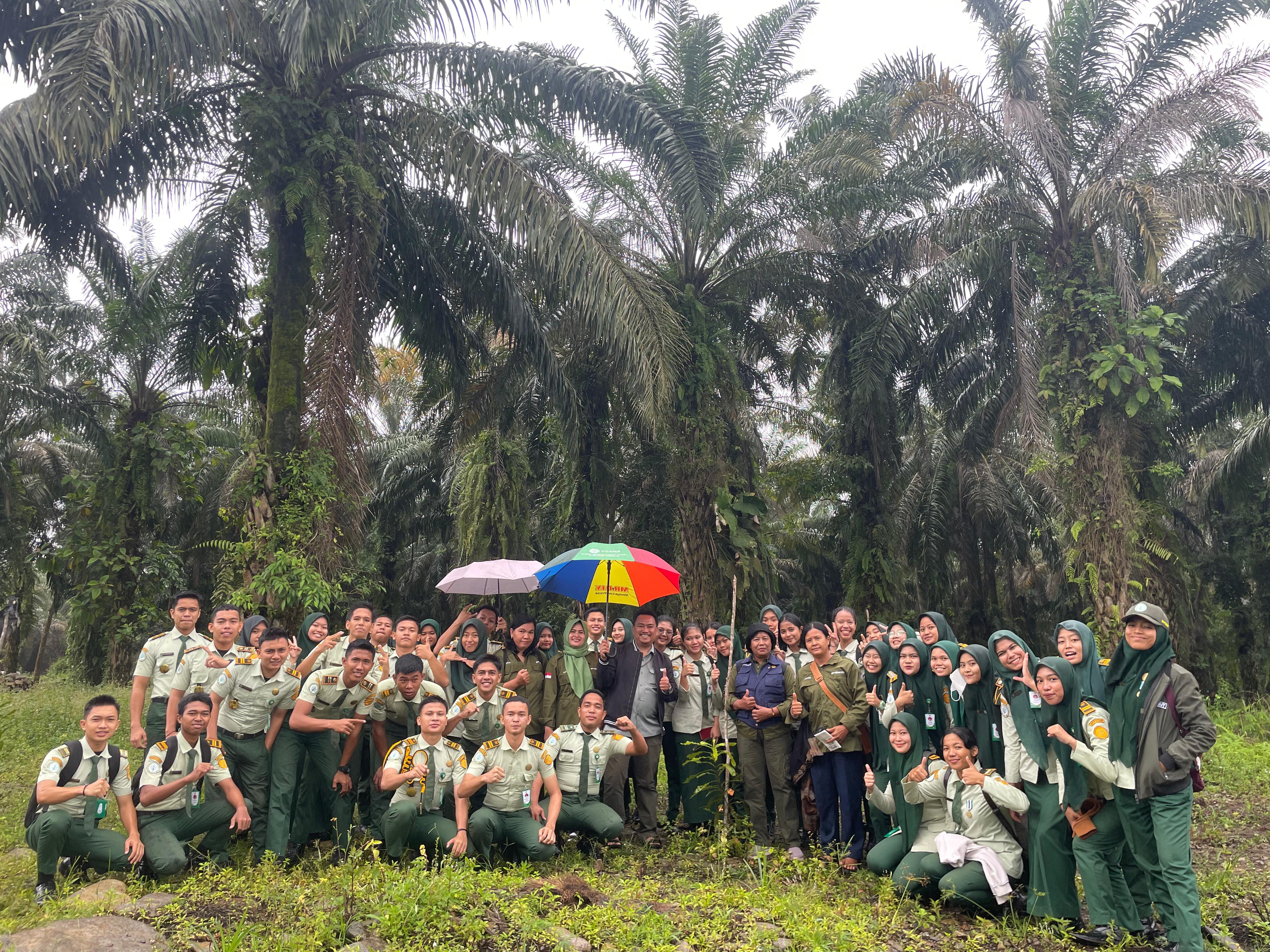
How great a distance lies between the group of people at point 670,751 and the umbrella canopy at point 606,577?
10.6 inches

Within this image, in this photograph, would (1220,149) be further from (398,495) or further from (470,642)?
(398,495)

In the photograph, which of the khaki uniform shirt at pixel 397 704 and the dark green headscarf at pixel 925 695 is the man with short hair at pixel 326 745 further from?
the dark green headscarf at pixel 925 695

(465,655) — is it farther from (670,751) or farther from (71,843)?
(71,843)

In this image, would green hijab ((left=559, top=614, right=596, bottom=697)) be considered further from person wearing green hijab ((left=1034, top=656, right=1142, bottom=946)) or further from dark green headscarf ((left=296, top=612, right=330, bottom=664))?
person wearing green hijab ((left=1034, top=656, right=1142, bottom=946))

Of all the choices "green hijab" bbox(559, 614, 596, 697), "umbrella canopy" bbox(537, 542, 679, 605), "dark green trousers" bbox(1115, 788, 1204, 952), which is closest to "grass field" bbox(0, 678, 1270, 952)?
"dark green trousers" bbox(1115, 788, 1204, 952)

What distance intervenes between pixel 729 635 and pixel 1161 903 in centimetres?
349

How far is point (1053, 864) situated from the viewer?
549 centimetres

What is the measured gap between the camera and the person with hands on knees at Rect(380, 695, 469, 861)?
6062 millimetres

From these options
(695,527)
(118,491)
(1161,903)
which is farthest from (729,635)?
(118,491)

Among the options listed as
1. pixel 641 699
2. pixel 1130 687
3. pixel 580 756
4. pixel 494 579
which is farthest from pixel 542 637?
pixel 1130 687

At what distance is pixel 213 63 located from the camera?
8570mm

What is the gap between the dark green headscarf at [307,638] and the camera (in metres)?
7.14

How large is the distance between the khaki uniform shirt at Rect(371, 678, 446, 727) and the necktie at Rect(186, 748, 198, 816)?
1.19 m

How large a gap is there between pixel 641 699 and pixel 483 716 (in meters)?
1.22
